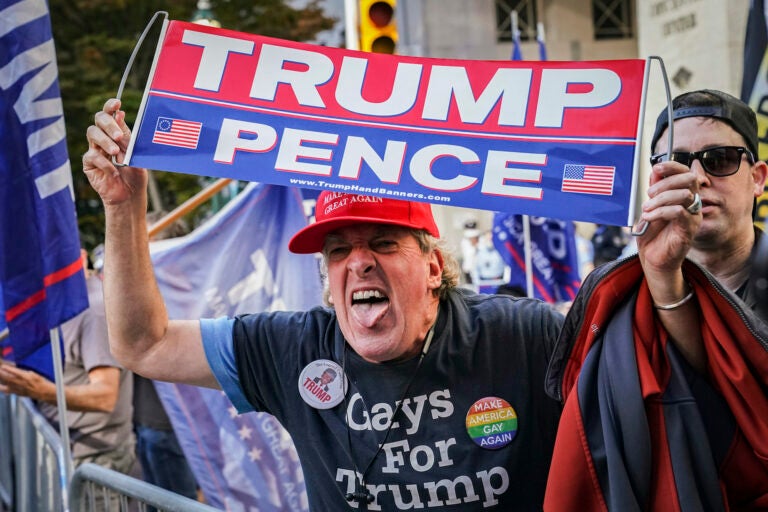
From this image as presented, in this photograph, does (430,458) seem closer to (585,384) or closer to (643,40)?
(585,384)

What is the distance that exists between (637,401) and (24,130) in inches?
127

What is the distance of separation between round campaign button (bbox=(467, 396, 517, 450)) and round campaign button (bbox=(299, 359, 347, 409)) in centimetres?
41

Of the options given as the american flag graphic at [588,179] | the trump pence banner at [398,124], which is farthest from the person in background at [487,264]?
the american flag graphic at [588,179]

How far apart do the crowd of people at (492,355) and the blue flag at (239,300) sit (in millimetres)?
2100

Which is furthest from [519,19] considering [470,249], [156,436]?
[156,436]

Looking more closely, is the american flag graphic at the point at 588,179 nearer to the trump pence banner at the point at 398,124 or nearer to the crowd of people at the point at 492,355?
the trump pence banner at the point at 398,124

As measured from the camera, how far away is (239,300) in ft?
17.5

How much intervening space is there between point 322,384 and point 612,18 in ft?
88.1

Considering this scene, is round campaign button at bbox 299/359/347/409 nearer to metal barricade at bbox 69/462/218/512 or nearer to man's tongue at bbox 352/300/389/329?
man's tongue at bbox 352/300/389/329

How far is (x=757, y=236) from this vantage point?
2.71 m

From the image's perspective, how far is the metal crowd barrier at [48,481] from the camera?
321cm

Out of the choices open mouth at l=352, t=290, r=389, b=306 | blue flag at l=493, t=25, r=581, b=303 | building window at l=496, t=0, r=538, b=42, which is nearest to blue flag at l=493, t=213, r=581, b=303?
blue flag at l=493, t=25, r=581, b=303

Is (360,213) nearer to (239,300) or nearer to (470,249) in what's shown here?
(239,300)

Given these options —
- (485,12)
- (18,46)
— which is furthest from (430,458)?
(485,12)
